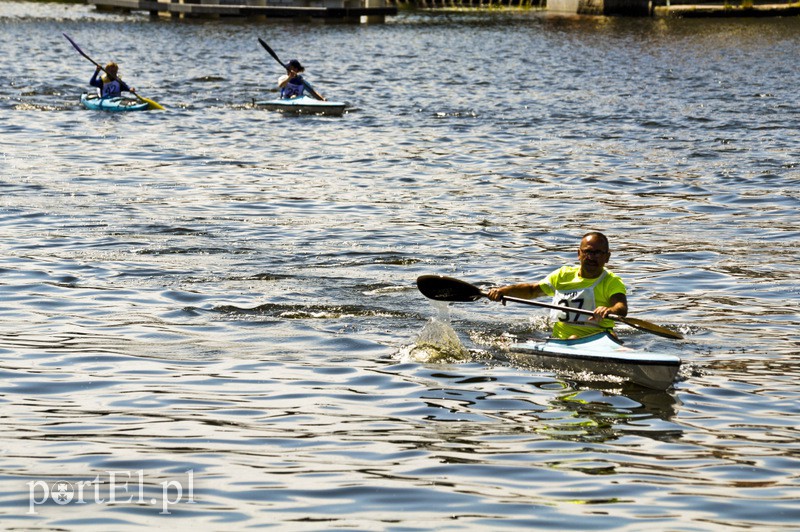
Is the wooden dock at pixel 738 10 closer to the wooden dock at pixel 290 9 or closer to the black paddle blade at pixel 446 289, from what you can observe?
the wooden dock at pixel 290 9

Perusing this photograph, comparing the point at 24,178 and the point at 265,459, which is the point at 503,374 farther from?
the point at 24,178

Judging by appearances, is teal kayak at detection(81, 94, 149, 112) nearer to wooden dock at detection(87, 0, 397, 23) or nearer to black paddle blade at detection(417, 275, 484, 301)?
black paddle blade at detection(417, 275, 484, 301)

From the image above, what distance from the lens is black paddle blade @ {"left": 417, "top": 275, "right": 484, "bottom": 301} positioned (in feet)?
37.0

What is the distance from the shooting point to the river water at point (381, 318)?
7723 mm

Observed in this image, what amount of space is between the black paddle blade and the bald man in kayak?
0.35 m

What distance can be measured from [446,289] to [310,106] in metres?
19.7

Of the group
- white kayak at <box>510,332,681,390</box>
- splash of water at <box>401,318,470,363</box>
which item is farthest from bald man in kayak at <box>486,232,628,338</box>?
splash of water at <box>401,318,470,363</box>

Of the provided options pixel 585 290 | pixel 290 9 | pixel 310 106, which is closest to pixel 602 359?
pixel 585 290

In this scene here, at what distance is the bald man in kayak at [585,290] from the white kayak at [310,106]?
64.6 feet

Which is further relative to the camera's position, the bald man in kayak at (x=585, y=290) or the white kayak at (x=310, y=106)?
the white kayak at (x=310, y=106)

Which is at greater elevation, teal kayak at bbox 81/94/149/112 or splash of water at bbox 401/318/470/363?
teal kayak at bbox 81/94/149/112

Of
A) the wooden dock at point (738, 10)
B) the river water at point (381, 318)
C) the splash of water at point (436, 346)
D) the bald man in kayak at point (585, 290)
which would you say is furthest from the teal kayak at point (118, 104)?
the wooden dock at point (738, 10)

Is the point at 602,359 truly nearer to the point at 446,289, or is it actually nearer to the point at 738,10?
the point at 446,289

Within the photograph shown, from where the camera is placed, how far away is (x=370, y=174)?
859 inches
